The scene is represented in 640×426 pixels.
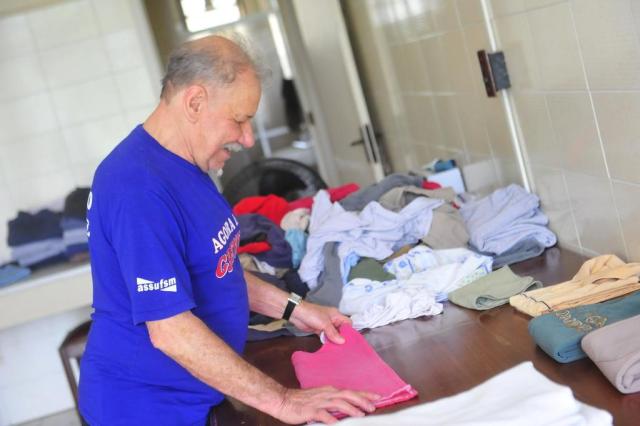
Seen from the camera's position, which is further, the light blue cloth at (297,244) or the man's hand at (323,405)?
the light blue cloth at (297,244)

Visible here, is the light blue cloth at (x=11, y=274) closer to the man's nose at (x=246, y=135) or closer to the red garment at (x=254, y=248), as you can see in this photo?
the red garment at (x=254, y=248)

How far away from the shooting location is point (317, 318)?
6.43 feet

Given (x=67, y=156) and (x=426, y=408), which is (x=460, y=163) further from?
(x=67, y=156)

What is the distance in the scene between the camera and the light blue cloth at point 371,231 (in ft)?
7.61

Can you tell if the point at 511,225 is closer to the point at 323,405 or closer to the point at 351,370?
the point at 351,370

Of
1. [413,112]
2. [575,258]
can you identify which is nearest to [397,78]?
[413,112]

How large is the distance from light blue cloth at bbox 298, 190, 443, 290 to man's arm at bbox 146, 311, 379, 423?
0.85m

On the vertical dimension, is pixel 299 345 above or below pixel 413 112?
below

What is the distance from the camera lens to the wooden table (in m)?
1.34

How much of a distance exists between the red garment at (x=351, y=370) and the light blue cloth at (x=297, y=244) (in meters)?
0.63

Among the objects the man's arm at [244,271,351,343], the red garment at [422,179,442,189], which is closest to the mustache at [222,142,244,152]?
the man's arm at [244,271,351,343]

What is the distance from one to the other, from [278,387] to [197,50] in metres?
0.65

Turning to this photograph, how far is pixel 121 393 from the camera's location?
1654 millimetres

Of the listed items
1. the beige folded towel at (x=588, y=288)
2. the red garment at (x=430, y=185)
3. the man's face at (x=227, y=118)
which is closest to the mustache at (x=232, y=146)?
the man's face at (x=227, y=118)
